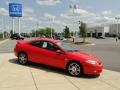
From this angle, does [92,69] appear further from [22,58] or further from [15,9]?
[15,9]

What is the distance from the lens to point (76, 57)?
446 inches

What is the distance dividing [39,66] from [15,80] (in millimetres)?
3399

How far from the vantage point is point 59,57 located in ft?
38.7

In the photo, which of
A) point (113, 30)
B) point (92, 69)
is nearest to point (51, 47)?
point (92, 69)

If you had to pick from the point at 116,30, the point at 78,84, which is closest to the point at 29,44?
the point at 78,84

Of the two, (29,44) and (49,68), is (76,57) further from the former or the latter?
(29,44)

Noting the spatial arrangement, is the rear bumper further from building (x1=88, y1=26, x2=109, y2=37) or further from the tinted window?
building (x1=88, y1=26, x2=109, y2=37)

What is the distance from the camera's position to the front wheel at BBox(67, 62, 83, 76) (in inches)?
440

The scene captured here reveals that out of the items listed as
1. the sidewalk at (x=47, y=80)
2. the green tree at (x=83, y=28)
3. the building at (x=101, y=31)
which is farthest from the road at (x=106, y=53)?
the building at (x=101, y=31)

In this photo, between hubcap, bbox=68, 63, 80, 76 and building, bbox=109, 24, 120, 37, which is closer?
hubcap, bbox=68, 63, 80, 76

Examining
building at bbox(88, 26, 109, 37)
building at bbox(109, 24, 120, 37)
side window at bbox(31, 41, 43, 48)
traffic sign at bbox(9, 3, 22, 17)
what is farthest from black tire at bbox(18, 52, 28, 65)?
building at bbox(88, 26, 109, 37)

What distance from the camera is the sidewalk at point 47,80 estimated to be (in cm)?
909

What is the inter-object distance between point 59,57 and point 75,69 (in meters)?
0.97

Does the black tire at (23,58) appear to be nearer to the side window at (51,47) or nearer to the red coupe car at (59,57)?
the red coupe car at (59,57)
